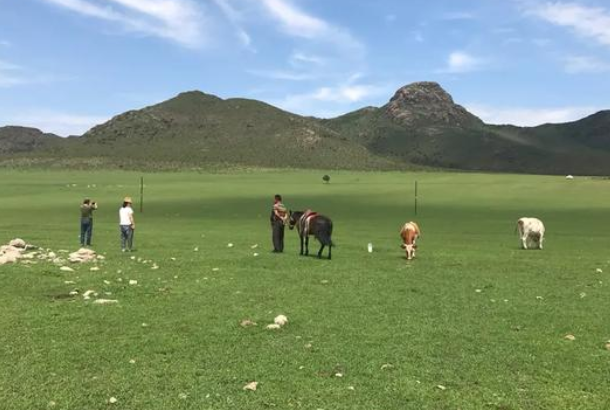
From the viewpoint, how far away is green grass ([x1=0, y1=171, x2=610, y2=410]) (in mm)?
8711

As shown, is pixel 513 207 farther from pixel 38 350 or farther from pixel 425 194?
pixel 38 350

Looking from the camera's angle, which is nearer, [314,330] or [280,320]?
[314,330]

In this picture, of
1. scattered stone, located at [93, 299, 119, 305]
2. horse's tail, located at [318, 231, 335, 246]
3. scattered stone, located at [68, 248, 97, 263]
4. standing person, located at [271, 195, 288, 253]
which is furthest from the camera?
standing person, located at [271, 195, 288, 253]

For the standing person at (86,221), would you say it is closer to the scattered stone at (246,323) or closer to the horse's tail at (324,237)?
the horse's tail at (324,237)

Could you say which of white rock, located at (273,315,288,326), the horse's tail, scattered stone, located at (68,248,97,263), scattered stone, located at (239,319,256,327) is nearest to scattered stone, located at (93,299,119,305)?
scattered stone, located at (239,319,256,327)

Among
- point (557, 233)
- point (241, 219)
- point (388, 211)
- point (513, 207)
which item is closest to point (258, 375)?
point (557, 233)

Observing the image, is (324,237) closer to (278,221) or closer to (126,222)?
(278,221)

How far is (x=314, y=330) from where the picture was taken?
1205 centimetres

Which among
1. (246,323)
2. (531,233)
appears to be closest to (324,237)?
(246,323)

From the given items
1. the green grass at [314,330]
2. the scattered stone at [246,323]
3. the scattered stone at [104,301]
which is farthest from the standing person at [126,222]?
the scattered stone at [246,323]

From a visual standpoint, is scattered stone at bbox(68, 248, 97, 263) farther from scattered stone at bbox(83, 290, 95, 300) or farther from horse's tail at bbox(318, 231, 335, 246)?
horse's tail at bbox(318, 231, 335, 246)

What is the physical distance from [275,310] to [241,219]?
32037 millimetres

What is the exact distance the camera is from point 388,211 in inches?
2078

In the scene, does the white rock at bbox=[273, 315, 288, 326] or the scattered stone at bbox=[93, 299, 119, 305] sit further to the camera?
the scattered stone at bbox=[93, 299, 119, 305]
